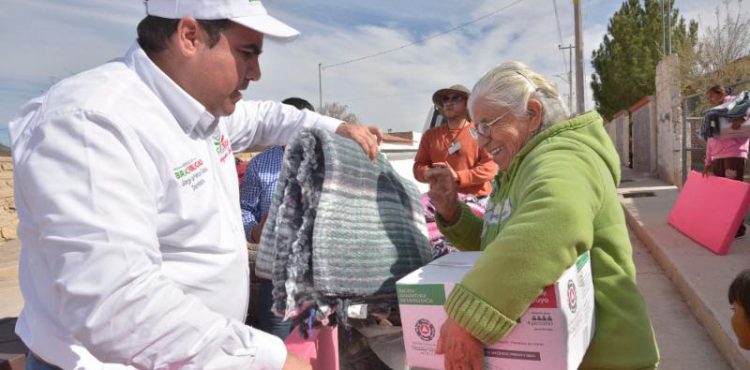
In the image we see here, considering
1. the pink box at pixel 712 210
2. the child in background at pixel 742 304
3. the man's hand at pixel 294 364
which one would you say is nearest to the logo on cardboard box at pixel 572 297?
the man's hand at pixel 294 364

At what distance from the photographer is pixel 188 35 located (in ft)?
Result: 4.20

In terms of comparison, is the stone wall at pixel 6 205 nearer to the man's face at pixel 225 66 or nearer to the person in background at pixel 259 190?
the person in background at pixel 259 190

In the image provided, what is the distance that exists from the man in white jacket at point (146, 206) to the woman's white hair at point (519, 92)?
0.64m

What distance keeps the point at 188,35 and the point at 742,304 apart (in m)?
2.78

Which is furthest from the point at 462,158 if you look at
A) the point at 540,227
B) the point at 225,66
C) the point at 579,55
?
the point at 579,55

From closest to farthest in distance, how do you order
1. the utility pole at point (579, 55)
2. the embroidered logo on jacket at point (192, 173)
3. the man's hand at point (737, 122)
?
the embroidered logo on jacket at point (192, 173) → the man's hand at point (737, 122) → the utility pole at point (579, 55)

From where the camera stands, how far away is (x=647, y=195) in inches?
448

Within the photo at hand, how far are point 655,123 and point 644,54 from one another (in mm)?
Result: 15544

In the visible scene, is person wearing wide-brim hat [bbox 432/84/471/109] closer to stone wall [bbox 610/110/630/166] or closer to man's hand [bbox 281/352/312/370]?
man's hand [bbox 281/352/312/370]

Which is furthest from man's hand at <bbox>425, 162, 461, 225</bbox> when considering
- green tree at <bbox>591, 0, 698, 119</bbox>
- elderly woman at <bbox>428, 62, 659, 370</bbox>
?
green tree at <bbox>591, 0, 698, 119</bbox>

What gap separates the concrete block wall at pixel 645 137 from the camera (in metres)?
15.9

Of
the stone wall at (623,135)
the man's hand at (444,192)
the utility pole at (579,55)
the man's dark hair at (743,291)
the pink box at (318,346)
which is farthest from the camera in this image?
the stone wall at (623,135)

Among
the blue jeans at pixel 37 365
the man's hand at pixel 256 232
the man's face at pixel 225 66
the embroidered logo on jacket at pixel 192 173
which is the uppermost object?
the man's face at pixel 225 66

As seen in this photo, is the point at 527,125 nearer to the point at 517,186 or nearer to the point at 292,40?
the point at 517,186
